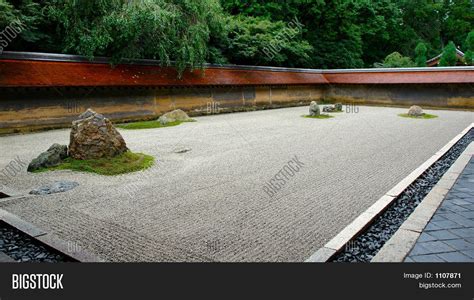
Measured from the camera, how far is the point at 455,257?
343cm

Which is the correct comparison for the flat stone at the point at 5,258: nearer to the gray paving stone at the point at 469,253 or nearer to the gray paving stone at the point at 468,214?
the gray paving stone at the point at 469,253

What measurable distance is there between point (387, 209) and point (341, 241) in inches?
58.2

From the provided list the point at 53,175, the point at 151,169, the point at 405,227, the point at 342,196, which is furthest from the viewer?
the point at 151,169

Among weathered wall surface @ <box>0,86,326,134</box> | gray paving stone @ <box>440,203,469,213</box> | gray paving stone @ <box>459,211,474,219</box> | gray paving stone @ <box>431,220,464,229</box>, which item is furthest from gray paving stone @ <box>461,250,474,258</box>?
weathered wall surface @ <box>0,86,326,134</box>

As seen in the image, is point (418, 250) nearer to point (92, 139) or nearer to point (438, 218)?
point (438, 218)

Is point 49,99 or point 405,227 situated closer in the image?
point 405,227

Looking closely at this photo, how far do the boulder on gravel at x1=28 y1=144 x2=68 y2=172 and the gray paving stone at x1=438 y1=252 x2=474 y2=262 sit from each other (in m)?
6.84

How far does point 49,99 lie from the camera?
12.9 meters

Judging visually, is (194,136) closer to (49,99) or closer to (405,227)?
(49,99)

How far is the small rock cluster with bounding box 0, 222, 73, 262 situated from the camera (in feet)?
11.7

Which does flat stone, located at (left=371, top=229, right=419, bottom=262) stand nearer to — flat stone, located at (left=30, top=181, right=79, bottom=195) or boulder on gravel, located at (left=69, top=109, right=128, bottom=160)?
flat stone, located at (left=30, top=181, right=79, bottom=195)
